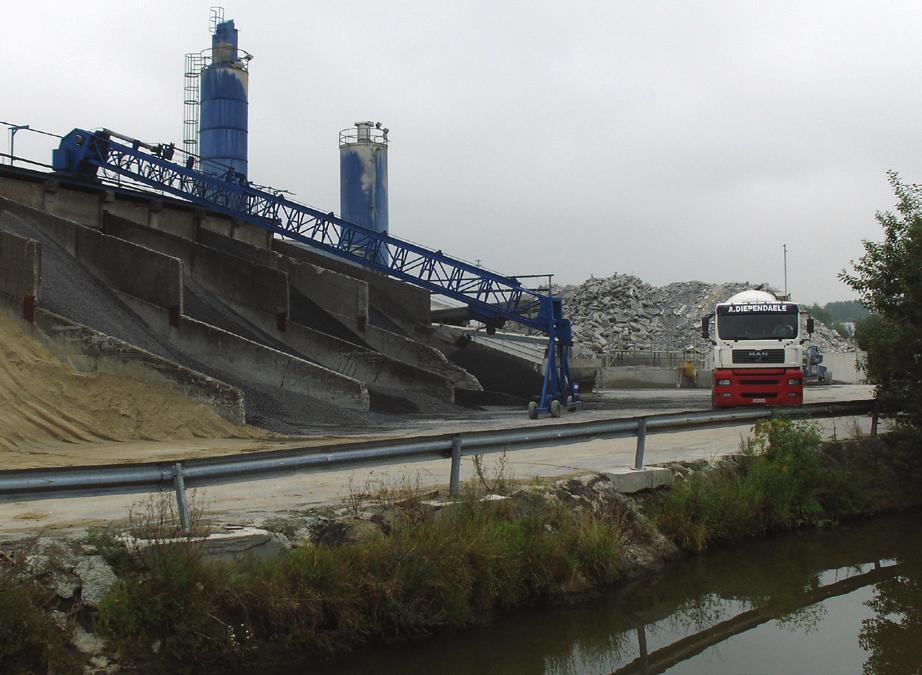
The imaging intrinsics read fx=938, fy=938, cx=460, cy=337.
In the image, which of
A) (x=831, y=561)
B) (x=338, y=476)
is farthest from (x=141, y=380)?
(x=831, y=561)

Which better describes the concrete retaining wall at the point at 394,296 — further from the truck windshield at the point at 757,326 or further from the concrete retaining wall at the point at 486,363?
the truck windshield at the point at 757,326

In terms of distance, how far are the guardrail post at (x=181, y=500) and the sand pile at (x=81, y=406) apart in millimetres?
13207

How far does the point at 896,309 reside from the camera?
16.2 m

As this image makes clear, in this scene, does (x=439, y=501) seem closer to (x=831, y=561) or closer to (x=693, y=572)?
(x=693, y=572)

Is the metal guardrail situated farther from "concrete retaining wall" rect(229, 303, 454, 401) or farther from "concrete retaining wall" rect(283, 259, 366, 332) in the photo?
"concrete retaining wall" rect(283, 259, 366, 332)

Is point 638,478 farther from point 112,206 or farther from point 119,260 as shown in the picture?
point 112,206

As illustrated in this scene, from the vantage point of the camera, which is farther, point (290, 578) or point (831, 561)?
point (831, 561)

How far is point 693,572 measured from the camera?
10414 millimetres

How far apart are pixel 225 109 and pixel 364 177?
10.6 metres

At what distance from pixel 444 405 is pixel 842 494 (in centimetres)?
1943

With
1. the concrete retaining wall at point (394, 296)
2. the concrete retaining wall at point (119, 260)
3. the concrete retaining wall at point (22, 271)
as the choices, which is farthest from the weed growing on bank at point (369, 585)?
the concrete retaining wall at point (394, 296)

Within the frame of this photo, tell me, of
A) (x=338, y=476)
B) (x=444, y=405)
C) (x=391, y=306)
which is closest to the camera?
(x=338, y=476)

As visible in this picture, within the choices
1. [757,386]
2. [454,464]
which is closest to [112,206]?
[757,386]

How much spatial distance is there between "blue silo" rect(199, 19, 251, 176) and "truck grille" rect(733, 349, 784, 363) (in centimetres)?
3740
